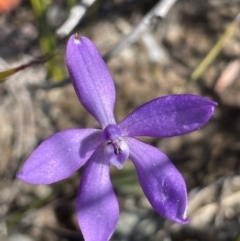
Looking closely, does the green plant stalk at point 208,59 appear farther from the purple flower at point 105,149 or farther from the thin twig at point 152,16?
the purple flower at point 105,149

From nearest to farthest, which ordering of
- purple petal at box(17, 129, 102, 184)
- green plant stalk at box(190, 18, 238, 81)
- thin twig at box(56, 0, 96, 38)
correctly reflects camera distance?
purple petal at box(17, 129, 102, 184) < thin twig at box(56, 0, 96, 38) < green plant stalk at box(190, 18, 238, 81)

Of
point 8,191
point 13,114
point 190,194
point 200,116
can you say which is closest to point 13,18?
point 13,114

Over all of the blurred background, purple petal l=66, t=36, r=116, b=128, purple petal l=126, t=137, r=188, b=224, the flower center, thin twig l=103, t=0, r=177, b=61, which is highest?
purple petal l=66, t=36, r=116, b=128

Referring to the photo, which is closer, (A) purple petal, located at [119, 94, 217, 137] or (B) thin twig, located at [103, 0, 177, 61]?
(A) purple petal, located at [119, 94, 217, 137]

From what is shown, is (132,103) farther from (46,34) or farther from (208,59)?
(46,34)

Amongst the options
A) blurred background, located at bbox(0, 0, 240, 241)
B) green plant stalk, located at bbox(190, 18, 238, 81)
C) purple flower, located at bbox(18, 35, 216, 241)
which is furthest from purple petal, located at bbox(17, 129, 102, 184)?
green plant stalk, located at bbox(190, 18, 238, 81)

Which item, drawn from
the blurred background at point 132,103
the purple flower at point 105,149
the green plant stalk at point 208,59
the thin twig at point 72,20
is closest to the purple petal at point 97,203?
the purple flower at point 105,149

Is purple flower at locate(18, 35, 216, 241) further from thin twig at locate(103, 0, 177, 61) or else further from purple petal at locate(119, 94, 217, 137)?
thin twig at locate(103, 0, 177, 61)

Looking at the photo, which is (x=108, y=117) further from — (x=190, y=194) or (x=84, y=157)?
(x=190, y=194)
